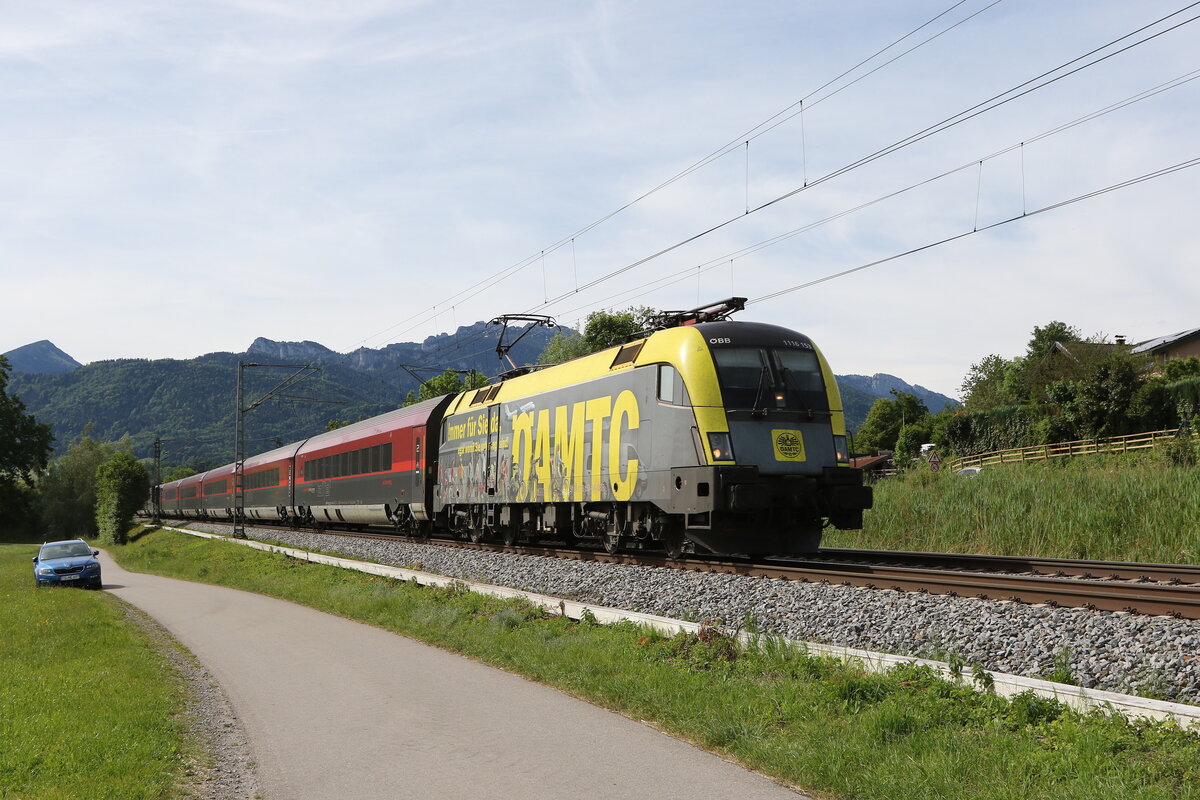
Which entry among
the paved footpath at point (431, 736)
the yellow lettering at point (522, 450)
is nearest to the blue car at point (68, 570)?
the yellow lettering at point (522, 450)

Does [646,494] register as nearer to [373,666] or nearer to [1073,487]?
[373,666]

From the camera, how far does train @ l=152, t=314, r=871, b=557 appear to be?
49.8 feet

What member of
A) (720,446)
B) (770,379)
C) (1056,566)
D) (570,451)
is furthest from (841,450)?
(570,451)

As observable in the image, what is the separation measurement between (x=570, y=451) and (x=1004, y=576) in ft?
30.3

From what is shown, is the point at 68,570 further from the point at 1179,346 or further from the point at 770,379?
the point at 1179,346

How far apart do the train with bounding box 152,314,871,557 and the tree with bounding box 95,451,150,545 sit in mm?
51715

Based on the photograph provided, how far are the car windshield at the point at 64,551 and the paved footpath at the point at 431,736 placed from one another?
17.8 meters

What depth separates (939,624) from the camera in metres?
9.34

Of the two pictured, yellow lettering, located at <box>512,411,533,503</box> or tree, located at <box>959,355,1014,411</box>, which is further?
tree, located at <box>959,355,1014,411</box>

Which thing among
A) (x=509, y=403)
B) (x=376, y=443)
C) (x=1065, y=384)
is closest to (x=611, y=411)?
(x=509, y=403)

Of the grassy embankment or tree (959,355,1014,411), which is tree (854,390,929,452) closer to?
tree (959,355,1014,411)

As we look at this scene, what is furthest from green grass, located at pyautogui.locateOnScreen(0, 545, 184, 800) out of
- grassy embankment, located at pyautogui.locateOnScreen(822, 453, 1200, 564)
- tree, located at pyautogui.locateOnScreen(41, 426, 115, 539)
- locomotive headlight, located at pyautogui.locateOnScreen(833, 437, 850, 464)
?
tree, located at pyautogui.locateOnScreen(41, 426, 115, 539)

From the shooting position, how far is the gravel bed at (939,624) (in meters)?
7.41

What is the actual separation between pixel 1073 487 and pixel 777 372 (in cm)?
710
